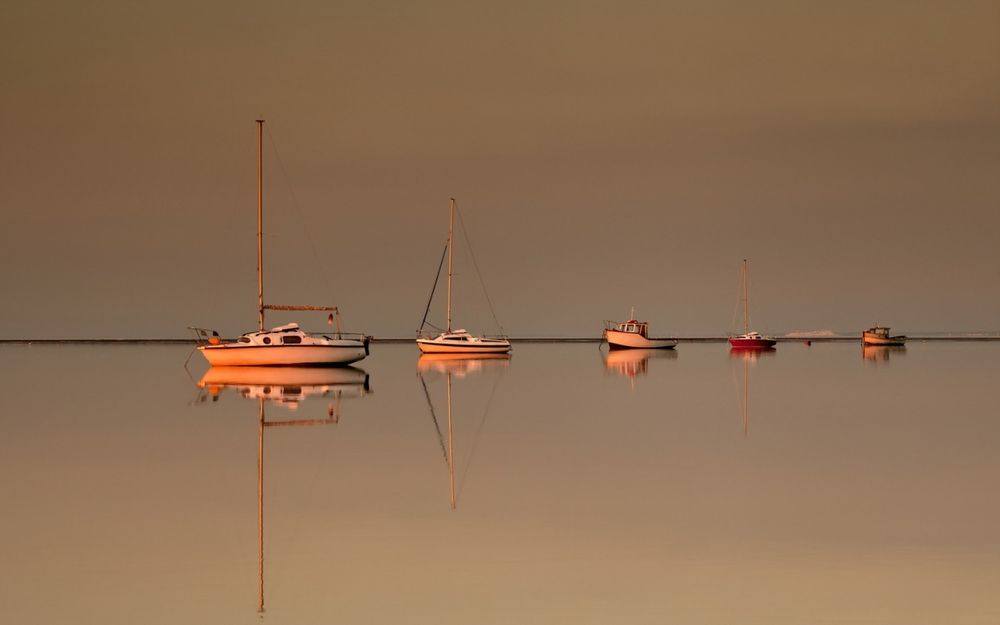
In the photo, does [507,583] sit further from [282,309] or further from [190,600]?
[282,309]

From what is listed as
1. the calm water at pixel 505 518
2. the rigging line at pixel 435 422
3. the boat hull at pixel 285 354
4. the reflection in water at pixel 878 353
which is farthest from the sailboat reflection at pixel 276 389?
the reflection in water at pixel 878 353

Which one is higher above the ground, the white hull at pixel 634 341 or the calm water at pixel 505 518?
the calm water at pixel 505 518

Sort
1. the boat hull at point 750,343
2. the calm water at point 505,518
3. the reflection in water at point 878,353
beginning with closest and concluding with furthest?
the calm water at point 505,518
the reflection in water at point 878,353
the boat hull at point 750,343

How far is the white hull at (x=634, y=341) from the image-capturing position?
360ft

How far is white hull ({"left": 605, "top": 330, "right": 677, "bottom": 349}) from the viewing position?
110 metres

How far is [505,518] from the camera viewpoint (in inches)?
534

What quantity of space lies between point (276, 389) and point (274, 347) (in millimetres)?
Result: 15756

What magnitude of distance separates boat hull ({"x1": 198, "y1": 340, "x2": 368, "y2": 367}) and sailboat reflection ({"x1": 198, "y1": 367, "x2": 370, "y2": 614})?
613mm

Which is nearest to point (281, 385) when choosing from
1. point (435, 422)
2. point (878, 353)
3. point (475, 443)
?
point (435, 422)

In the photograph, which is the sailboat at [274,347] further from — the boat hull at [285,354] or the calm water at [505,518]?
the calm water at [505,518]

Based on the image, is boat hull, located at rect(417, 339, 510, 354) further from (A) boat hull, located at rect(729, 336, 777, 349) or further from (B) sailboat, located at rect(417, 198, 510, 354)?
(A) boat hull, located at rect(729, 336, 777, 349)

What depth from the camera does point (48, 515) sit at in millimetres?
13805

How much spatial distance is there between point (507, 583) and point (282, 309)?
50.3 metres

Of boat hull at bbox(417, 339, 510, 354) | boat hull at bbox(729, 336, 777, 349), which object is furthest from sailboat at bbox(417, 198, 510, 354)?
boat hull at bbox(729, 336, 777, 349)
